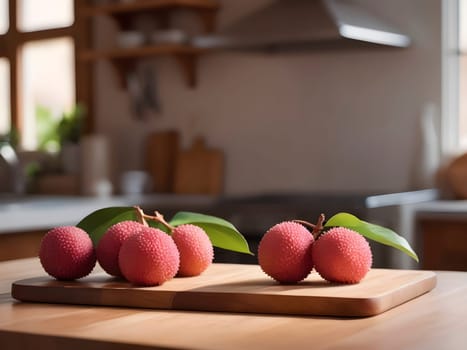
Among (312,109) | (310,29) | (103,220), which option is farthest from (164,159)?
(103,220)

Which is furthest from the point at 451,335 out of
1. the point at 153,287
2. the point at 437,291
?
the point at 153,287

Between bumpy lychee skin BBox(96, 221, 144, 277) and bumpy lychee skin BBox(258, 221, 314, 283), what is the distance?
21 centimetres

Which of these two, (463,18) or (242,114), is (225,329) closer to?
(463,18)

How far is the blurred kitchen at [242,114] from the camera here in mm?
3510

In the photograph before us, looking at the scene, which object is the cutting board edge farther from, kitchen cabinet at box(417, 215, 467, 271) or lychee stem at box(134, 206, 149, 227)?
kitchen cabinet at box(417, 215, 467, 271)

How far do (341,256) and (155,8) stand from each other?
3.16 m

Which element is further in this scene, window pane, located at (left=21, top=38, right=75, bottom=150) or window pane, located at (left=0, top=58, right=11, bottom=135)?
Answer: window pane, located at (left=0, top=58, right=11, bottom=135)

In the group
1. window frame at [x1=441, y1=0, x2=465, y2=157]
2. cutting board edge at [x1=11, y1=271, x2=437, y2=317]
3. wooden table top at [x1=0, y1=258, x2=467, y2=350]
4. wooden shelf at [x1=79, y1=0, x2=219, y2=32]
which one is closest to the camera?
wooden table top at [x1=0, y1=258, x2=467, y2=350]

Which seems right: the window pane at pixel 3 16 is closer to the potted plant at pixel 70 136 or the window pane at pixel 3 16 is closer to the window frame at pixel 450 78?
the potted plant at pixel 70 136

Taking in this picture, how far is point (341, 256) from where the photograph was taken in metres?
1.32

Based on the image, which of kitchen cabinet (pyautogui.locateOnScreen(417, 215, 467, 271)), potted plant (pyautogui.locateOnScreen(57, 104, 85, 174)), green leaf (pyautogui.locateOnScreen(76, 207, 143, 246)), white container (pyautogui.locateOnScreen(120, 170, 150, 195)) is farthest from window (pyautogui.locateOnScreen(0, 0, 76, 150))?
green leaf (pyautogui.locateOnScreen(76, 207, 143, 246))

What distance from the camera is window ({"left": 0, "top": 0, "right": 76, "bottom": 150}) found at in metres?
4.98

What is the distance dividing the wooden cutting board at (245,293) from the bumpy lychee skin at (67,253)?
18 millimetres

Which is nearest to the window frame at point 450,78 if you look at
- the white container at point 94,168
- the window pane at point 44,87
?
the white container at point 94,168
